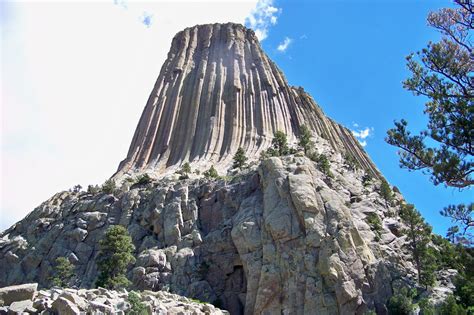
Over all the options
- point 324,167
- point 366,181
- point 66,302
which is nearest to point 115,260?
point 66,302

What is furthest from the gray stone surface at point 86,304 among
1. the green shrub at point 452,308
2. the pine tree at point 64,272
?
the green shrub at point 452,308

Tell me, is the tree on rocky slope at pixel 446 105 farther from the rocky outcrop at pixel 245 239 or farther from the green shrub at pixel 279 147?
the green shrub at pixel 279 147

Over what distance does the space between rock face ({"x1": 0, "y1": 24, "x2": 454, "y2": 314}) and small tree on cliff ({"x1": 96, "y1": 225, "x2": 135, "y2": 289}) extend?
10.7 ft

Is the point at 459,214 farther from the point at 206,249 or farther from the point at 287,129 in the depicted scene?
the point at 287,129

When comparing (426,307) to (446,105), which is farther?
(426,307)

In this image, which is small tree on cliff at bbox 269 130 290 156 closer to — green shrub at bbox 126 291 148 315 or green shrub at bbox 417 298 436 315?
green shrub at bbox 417 298 436 315

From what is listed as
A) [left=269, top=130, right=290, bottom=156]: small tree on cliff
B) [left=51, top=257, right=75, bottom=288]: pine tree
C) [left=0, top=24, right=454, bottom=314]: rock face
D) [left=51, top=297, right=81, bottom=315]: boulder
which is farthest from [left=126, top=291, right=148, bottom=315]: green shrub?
[left=269, top=130, right=290, bottom=156]: small tree on cliff

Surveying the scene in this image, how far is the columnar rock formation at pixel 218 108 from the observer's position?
3656 inches

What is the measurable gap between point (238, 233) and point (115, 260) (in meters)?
13.0

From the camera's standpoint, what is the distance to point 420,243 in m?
53.6

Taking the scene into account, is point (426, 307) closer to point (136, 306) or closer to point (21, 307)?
point (136, 306)

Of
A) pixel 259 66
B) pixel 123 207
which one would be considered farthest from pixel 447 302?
pixel 259 66

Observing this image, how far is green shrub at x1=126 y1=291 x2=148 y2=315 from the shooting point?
33781mm

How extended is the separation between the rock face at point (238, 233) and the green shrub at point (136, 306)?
179cm
